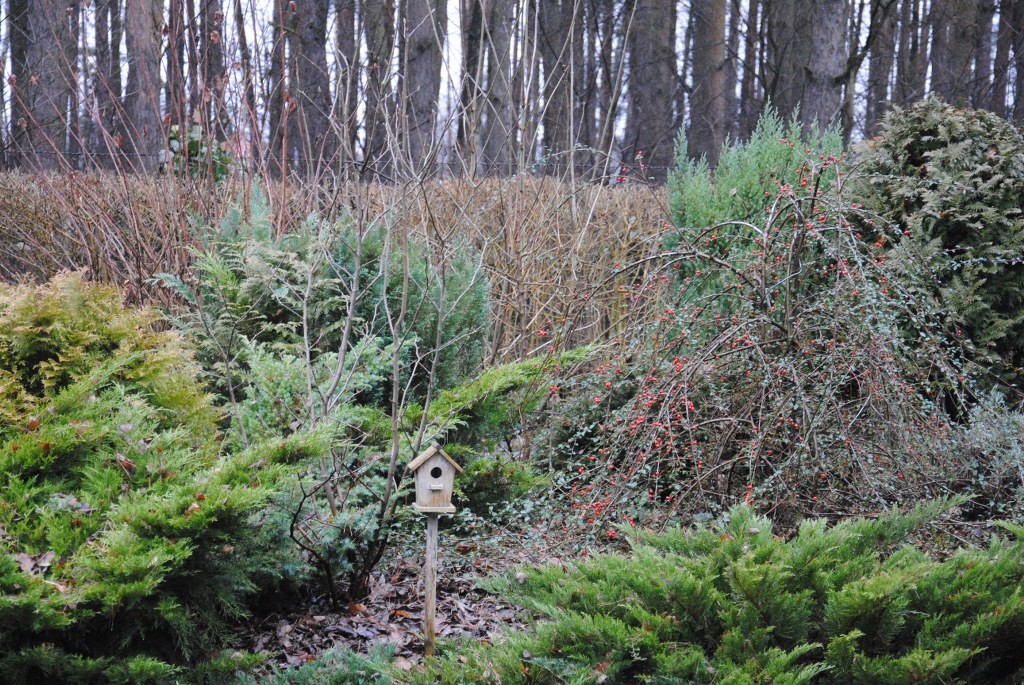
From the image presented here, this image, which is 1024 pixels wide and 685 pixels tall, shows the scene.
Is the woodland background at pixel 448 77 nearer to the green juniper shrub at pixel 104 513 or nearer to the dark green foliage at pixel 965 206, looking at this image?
the dark green foliage at pixel 965 206

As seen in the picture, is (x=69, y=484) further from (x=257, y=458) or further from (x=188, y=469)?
(x=257, y=458)

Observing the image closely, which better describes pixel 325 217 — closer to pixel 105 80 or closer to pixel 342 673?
pixel 105 80

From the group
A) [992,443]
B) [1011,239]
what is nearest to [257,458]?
[992,443]

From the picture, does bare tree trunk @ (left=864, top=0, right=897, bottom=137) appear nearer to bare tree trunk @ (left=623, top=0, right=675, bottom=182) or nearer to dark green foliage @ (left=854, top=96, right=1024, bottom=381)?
bare tree trunk @ (left=623, top=0, right=675, bottom=182)

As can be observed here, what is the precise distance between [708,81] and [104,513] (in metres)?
17.7

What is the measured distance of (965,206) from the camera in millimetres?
4848

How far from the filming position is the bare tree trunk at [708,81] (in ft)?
57.7

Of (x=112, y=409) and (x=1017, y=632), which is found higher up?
(x=112, y=409)

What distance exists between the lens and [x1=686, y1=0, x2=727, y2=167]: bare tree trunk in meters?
17.6

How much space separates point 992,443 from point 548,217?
280 centimetres

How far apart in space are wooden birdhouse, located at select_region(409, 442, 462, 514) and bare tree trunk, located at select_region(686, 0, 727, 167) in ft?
50.9

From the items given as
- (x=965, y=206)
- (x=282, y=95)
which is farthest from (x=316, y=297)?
(x=965, y=206)

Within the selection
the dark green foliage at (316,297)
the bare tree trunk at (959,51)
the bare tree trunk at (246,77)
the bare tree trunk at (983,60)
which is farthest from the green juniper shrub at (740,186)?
the bare tree trunk at (959,51)

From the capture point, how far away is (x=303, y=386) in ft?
11.9
